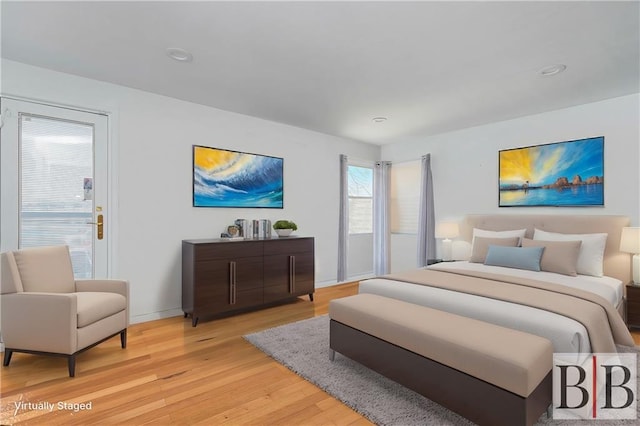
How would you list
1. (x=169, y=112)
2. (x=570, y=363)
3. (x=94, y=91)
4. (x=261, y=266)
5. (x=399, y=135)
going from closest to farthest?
(x=570, y=363)
(x=94, y=91)
(x=169, y=112)
(x=261, y=266)
(x=399, y=135)

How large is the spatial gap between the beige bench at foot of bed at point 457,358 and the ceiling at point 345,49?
2.01 metres

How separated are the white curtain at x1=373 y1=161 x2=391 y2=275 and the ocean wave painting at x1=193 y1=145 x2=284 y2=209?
2.04 meters

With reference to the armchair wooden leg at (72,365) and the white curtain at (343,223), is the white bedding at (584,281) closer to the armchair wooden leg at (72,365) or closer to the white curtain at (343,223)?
the white curtain at (343,223)

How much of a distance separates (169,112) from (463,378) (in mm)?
3746

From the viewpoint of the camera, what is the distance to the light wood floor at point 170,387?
186 centimetres

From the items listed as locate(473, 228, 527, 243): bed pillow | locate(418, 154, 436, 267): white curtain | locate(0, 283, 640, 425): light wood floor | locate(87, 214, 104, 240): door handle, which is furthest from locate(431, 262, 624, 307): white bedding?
locate(87, 214, 104, 240): door handle

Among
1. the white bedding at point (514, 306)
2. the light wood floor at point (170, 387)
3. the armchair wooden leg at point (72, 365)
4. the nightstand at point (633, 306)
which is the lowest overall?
the light wood floor at point (170, 387)

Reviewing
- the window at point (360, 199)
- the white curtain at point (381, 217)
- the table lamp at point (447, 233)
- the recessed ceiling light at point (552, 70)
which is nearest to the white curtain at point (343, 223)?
the window at point (360, 199)

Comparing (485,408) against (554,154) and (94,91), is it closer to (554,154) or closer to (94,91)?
(554,154)

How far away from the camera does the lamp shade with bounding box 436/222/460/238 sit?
4.57 m

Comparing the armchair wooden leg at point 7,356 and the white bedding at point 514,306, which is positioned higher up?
the white bedding at point 514,306

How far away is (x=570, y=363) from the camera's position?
1.79 metres

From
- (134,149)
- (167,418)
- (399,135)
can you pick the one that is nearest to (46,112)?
(134,149)

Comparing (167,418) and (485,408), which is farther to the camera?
(167,418)
